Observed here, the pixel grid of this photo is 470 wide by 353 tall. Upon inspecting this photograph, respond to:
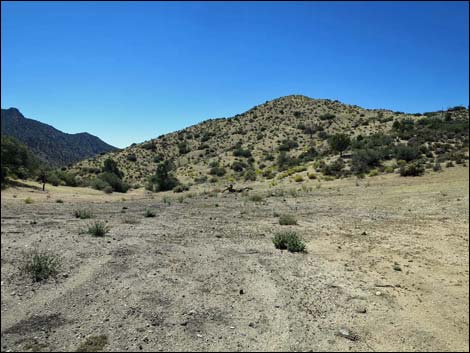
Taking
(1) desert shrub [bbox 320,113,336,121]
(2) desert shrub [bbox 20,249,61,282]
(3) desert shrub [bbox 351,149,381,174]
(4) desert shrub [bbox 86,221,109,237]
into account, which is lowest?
(4) desert shrub [bbox 86,221,109,237]

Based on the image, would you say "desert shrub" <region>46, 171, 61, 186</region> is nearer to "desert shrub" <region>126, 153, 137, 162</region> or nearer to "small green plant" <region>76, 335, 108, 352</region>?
"small green plant" <region>76, 335, 108, 352</region>

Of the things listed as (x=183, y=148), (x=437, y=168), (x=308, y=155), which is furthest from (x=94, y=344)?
(x=183, y=148)

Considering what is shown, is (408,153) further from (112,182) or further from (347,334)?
(347,334)

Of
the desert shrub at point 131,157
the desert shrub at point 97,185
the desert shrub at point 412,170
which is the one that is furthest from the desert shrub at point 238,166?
the desert shrub at point 97,185

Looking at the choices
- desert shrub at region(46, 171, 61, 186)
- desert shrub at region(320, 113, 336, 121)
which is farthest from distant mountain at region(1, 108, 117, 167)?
desert shrub at region(320, 113, 336, 121)

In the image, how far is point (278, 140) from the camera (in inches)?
2813

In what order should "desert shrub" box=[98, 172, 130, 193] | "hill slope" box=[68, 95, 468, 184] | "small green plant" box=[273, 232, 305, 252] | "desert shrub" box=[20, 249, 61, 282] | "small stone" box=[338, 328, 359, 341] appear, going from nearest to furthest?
"desert shrub" box=[20, 249, 61, 282] → "small stone" box=[338, 328, 359, 341] → "small green plant" box=[273, 232, 305, 252] → "desert shrub" box=[98, 172, 130, 193] → "hill slope" box=[68, 95, 468, 184]

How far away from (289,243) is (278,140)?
6088 cm

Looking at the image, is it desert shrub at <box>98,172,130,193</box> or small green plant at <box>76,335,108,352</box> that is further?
desert shrub at <box>98,172,130,193</box>

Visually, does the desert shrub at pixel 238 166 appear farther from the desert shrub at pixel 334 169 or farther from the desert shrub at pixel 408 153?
the desert shrub at pixel 408 153

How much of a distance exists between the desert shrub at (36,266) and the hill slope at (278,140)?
3478 cm

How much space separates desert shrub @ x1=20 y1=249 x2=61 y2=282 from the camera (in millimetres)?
4590

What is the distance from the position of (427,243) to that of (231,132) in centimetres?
7359

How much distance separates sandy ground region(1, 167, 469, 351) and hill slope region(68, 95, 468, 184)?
2643cm
